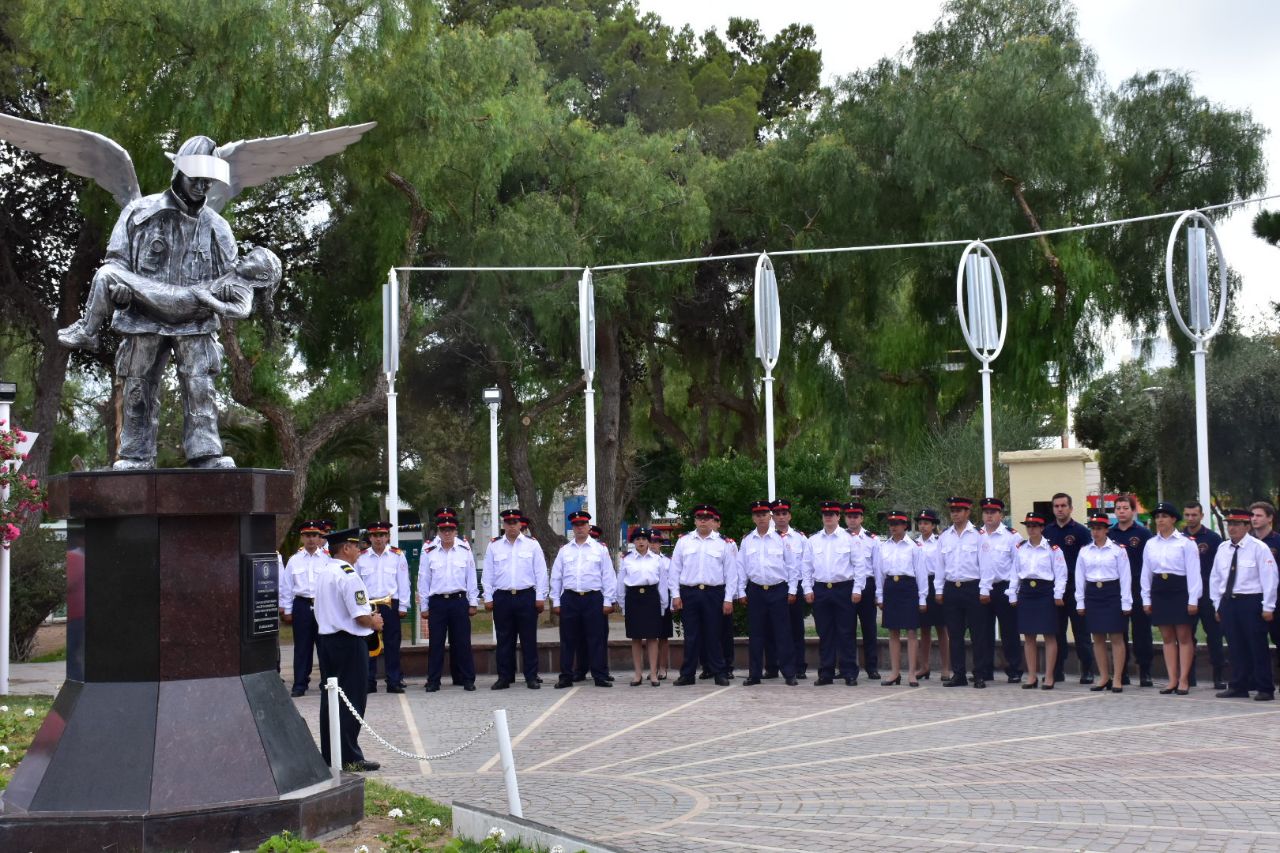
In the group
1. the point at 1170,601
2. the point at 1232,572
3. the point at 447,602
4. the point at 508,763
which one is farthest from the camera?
the point at 447,602

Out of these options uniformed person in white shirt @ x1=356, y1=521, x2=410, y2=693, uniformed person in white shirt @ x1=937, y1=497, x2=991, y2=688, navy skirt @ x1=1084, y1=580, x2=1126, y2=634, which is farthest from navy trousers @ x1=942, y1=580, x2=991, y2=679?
uniformed person in white shirt @ x1=356, y1=521, x2=410, y2=693

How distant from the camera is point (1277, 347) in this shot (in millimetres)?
35031

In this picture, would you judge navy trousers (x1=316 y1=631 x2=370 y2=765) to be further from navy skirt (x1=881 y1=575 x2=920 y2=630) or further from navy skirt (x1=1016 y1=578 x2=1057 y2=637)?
navy skirt (x1=1016 y1=578 x2=1057 y2=637)

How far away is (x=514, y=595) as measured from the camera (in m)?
15.0

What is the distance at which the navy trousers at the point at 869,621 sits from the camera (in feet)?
48.6

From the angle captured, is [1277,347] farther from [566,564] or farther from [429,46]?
[566,564]

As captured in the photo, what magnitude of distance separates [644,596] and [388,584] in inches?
115

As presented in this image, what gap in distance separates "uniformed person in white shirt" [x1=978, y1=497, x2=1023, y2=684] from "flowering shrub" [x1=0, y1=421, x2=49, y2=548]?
32.8 feet

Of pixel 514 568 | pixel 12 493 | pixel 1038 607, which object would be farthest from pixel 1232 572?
pixel 12 493

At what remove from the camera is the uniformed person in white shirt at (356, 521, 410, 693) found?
15.0 meters

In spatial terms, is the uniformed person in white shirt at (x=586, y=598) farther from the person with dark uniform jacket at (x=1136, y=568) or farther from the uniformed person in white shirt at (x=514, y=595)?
the person with dark uniform jacket at (x=1136, y=568)

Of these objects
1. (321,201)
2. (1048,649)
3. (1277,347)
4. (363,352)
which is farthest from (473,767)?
(1277,347)

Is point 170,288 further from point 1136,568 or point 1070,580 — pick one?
point 1136,568

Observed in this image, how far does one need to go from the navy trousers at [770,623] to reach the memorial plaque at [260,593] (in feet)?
25.2
